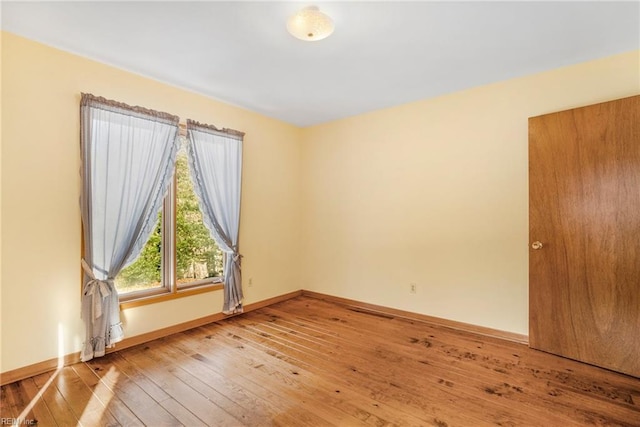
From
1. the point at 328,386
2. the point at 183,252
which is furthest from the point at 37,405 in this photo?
the point at 328,386

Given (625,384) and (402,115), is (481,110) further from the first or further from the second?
(625,384)

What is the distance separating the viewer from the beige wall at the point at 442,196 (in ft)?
9.11

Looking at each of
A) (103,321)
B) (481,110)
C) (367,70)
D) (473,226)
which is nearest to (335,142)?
(367,70)

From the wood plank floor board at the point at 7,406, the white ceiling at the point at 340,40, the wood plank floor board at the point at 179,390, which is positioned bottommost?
the wood plank floor board at the point at 179,390

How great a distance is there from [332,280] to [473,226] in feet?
6.49

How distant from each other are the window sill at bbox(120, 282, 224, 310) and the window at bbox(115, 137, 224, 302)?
2 centimetres

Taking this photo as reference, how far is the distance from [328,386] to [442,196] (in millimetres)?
2222

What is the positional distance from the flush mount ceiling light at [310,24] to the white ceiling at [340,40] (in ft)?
0.17

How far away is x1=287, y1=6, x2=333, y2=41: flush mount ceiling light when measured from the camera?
1.86m

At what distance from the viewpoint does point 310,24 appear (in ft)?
6.29

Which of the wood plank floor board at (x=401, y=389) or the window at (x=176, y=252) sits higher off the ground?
the window at (x=176, y=252)

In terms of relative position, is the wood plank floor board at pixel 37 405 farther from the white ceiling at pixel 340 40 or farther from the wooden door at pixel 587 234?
the wooden door at pixel 587 234

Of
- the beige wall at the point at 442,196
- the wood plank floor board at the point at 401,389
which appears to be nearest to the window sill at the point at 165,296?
the wood plank floor board at the point at 401,389

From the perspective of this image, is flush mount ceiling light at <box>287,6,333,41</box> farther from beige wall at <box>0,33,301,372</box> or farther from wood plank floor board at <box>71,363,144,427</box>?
wood plank floor board at <box>71,363,144,427</box>
